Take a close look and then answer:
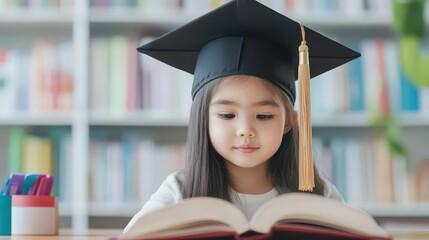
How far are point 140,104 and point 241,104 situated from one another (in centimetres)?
142

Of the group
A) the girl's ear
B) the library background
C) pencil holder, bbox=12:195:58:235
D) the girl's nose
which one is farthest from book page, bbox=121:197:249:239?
the library background

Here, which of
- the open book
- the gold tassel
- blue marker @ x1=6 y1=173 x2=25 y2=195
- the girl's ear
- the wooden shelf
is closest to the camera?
the open book

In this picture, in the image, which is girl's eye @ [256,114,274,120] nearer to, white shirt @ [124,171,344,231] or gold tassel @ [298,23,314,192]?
gold tassel @ [298,23,314,192]

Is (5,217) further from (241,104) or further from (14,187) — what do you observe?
(241,104)

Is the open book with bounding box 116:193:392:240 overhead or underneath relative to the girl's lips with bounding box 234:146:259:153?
underneath

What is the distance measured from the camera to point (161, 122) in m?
2.66

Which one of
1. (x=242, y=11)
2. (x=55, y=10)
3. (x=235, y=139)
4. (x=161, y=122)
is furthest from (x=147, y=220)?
(x=55, y=10)

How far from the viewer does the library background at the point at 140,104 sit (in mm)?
2641

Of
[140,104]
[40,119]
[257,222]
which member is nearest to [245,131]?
[257,222]

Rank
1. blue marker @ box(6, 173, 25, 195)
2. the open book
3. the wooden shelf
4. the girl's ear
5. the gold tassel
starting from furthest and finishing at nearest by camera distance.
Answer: the wooden shelf
blue marker @ box(6, 173, 25, 195)
the girl's ear
the gold tassel
the open book

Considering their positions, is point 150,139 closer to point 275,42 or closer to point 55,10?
point 55,10

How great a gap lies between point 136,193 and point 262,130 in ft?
4.71

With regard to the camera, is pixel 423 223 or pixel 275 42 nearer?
pixel 275 42

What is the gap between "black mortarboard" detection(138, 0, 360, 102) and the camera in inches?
52.0
